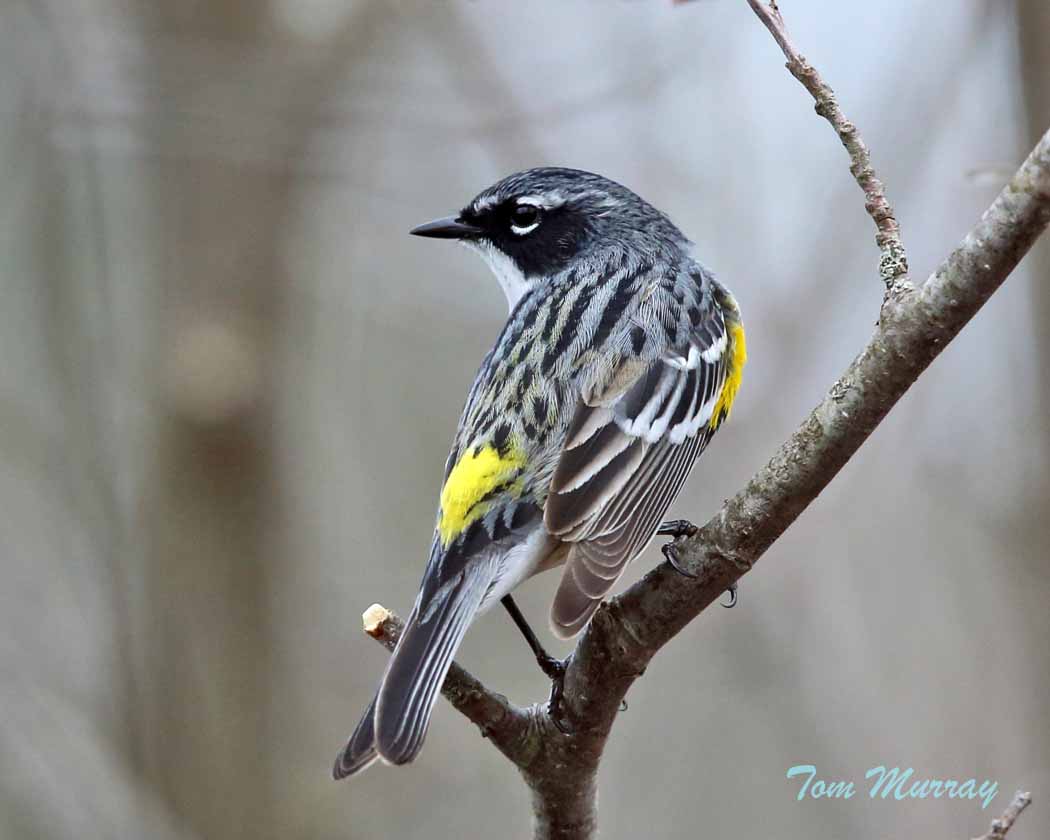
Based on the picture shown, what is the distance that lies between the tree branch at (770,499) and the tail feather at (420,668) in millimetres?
84

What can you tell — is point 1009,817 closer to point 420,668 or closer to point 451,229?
point 420,668

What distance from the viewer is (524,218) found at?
4555mm

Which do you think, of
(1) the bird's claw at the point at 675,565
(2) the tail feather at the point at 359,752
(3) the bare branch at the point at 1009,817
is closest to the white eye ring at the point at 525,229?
(1) the bird's claw at the point at 675,565

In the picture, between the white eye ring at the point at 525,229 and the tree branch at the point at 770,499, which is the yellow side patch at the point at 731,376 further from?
the tree branch at the point at 770,499

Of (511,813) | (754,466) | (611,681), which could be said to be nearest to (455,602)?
(611,681)

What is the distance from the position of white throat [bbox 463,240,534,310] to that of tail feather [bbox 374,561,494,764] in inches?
60.2

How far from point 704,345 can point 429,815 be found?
15.8 ft

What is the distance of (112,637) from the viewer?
6.23 m

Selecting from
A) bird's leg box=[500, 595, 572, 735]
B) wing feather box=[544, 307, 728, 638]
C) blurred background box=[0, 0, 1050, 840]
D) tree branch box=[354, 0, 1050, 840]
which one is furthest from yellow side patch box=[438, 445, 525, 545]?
blurred background box=[0, 0, 1050, 840]

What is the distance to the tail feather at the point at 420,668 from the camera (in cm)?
276

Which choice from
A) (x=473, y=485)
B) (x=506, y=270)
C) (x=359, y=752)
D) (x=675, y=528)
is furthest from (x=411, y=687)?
(x=506, y=270)

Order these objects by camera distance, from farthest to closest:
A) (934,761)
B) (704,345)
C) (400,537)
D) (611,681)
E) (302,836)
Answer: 1. (400,537)
2. (934,761)
3. (302,836)
4. (704,345)
5. (611,681)

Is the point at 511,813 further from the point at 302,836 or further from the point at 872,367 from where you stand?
the point at 872,367

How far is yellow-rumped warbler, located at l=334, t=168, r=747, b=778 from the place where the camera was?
3094 mm
